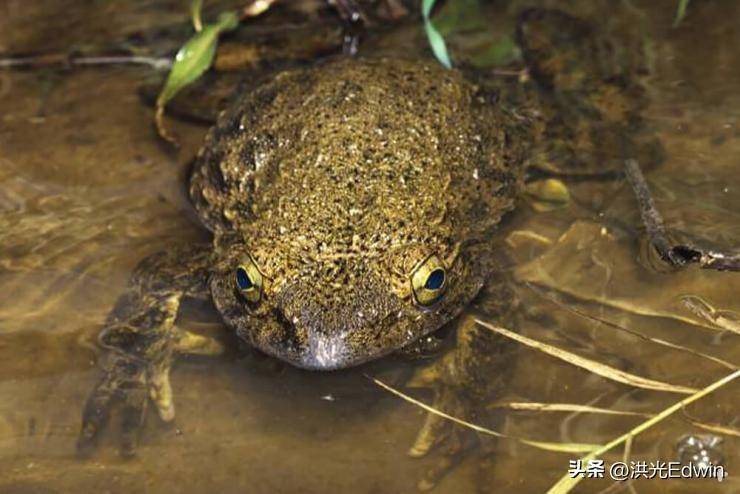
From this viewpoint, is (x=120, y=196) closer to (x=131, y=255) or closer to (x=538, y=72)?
(x=131, y=255)

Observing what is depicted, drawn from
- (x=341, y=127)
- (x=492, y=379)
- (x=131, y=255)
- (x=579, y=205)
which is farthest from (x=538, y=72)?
(x=131, y=255)

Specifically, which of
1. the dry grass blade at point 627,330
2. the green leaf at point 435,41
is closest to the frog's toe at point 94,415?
the dry grass blade at point 627,330

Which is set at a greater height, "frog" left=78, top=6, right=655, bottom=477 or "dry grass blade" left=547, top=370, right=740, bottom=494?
"frog" left=78, top=6, right=655, bottom=477

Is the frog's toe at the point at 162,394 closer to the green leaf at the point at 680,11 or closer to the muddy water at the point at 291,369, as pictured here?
the muddy water at the point at 291,369

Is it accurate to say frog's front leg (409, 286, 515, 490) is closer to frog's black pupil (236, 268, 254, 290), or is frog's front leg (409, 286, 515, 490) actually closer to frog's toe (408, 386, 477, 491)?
frog's toe (408, 386, 477, 491)

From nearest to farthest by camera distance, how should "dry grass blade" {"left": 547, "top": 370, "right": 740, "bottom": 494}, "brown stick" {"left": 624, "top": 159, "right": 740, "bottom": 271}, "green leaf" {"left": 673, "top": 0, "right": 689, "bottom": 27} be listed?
1. "dry grass blade" {"left": 547, "top": 370, "right": 740, "bottom": 494}
2. "brown stick" {"left": 624, "top": 159, "right": 740, "bottom": 271}
3. "green leaf" {"left": 673, "top": 0, "right": 689, "bottom": 27}

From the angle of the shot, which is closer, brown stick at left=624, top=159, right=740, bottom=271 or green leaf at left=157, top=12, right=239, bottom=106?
brown stick at left=624, top=159, right=740, bottom=271

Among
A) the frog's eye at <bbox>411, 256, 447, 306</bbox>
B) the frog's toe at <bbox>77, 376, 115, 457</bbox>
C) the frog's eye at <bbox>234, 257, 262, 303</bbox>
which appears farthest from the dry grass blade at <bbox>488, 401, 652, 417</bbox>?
the frog's toe at <bbox>77, 376, 115, 457</bbox>
